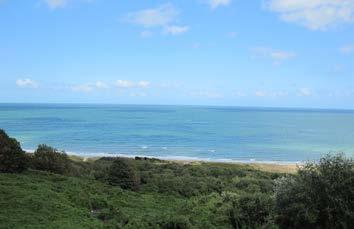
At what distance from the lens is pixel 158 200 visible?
38125 mm

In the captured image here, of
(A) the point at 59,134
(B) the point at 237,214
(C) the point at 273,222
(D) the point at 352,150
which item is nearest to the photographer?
(C) the point at 273,222

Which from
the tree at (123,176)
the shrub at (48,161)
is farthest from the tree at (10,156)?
the tree at (123,176)

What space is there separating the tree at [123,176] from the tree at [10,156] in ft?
26.8

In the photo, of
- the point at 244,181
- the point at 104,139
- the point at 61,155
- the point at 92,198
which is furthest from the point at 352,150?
the point at 92,198

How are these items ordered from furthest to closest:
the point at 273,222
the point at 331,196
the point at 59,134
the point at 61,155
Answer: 1. the point at 59,134
2. the point at 61,155
3. the point at 273,222
4. the point at 331,196

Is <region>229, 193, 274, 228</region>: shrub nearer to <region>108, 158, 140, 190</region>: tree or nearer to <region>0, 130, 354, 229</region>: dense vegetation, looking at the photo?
<region>0, 130, 354, 229</region>: dense vegetation

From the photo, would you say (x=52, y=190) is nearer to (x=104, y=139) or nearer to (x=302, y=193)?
(x=302, y=193)

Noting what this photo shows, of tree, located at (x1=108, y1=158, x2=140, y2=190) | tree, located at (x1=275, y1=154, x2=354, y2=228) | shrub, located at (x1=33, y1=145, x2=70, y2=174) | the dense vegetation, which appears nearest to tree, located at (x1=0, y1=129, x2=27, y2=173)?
the dense vegetation

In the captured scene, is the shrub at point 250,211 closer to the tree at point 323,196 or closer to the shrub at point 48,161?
the tree at point 323,196

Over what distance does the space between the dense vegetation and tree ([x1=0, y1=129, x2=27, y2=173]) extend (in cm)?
7

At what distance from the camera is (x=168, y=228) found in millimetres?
27625

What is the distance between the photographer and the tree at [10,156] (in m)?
36.3

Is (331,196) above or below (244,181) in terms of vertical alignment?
above

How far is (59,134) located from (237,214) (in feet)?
384
